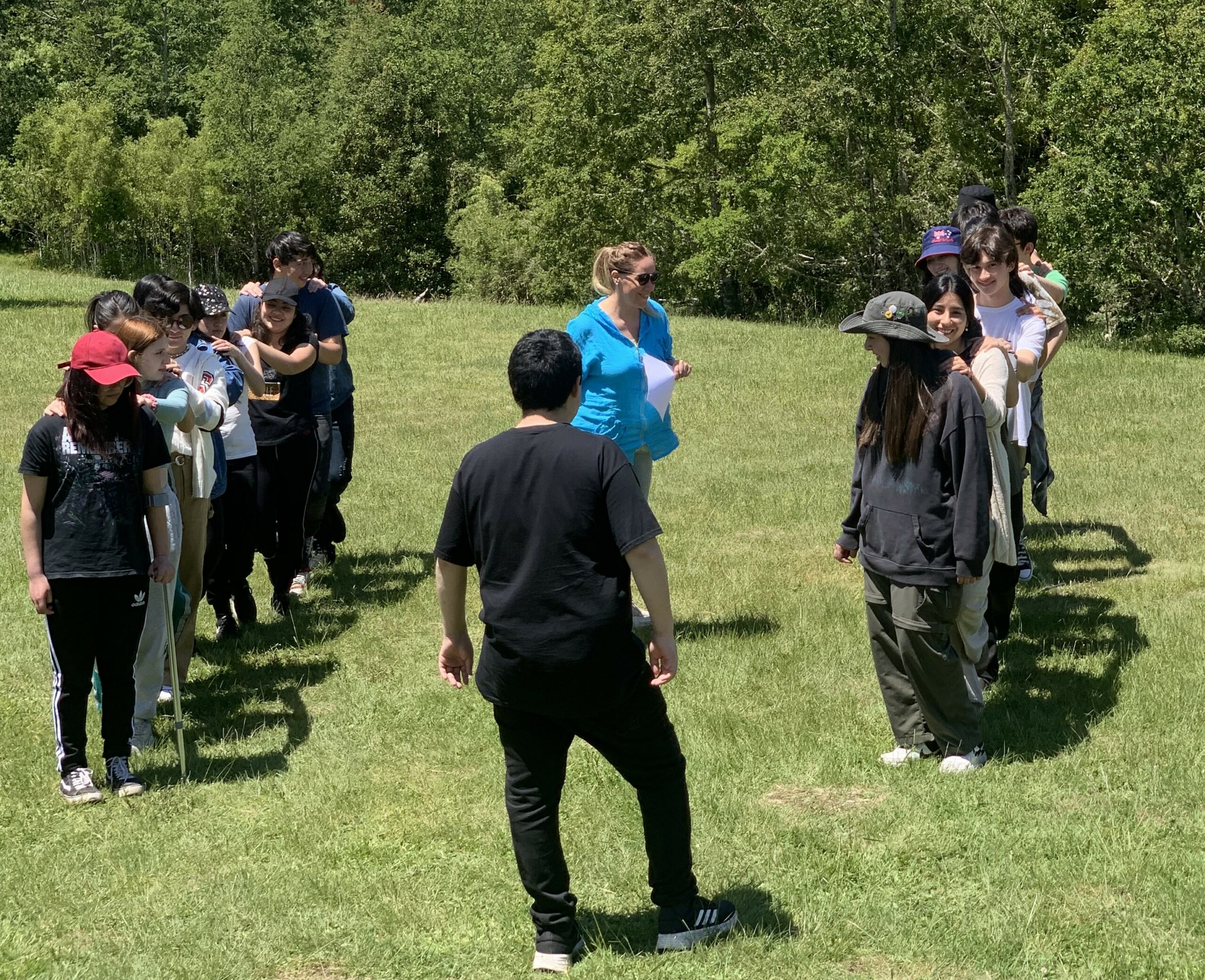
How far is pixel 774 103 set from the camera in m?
33.0

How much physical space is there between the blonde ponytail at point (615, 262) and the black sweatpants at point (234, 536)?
2305 millimetres

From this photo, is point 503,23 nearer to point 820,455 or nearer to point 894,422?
point 820,455

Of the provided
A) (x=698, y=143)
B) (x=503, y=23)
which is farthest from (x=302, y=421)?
(x=503, y=23)

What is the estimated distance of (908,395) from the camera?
18.1 ft

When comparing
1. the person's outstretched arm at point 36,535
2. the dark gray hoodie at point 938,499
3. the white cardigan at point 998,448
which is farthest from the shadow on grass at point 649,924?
the person's outstretched arm at point 36,535

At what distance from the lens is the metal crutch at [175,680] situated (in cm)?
615

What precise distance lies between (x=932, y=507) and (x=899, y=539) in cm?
18

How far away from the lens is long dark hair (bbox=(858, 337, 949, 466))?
550cm

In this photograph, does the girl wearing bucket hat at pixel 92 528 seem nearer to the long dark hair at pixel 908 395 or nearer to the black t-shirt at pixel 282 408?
the black t-shirt at pixel 282 408

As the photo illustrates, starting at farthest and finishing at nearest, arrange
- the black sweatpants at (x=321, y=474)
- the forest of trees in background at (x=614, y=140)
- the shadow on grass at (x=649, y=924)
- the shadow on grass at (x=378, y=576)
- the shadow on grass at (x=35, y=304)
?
1. the shadow on grass at (x=35, y=304)
2. the forest of trees in background at (x=614, y=140)
3. the shadow on grass at (x=378, y=576)
4. the black sweatpants at (x=321, y=474)
5. the shadow on grass at (x=649, y=924)

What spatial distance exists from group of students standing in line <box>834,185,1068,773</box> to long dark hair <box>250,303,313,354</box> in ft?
12.3

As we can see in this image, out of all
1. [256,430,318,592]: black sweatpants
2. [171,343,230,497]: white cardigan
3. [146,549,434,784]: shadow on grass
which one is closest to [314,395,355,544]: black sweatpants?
[146,549,434,784]: shadow on grass

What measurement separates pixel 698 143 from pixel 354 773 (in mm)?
35130

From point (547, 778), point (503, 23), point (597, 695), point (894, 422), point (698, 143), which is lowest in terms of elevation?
point (547, 778)
